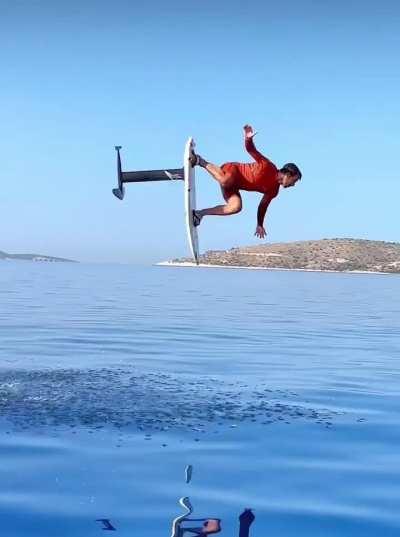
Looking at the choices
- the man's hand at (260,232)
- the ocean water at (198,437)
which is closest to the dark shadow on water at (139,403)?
the ocean water at (198,437)

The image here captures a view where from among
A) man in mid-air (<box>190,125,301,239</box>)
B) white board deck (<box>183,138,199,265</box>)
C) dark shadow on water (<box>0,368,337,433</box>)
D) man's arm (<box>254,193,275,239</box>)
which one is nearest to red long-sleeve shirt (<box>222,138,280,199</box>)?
man in mid-air (<box>190,125,301,239</box>)

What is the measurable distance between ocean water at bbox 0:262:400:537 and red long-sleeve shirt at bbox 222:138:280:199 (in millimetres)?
4396

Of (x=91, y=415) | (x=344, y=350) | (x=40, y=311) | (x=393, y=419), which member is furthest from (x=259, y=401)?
(x=40, y=311)

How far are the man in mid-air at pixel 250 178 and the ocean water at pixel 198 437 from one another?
4126 millimetres

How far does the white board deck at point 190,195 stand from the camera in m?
10.8

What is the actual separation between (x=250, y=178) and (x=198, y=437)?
700 cm

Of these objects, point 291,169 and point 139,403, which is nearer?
point 291,169

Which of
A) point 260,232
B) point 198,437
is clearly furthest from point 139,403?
point 260,232

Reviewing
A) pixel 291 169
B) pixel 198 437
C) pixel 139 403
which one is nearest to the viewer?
pixel 291 169

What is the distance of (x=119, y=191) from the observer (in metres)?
11.0

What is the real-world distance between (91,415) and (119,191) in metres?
7.48

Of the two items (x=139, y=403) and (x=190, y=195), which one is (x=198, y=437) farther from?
(x=190, y=195)

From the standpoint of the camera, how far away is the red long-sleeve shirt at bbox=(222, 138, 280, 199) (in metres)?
9.95

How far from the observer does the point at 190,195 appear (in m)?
10.9
